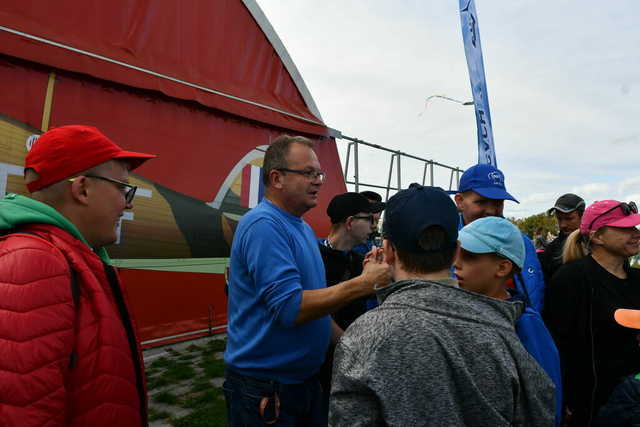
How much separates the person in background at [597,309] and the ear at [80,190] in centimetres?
274

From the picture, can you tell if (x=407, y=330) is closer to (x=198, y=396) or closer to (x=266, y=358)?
(x=266, y=358)

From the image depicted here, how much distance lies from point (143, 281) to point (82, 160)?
11.0 feet

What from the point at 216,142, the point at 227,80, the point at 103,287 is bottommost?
the point at 103,287

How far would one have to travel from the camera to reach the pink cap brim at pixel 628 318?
2086mm

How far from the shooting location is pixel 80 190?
137cm

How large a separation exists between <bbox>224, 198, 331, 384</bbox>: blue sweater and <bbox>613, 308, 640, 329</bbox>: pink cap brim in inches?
64.0

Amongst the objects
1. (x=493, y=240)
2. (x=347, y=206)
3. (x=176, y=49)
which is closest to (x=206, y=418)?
(x=347, y=206)

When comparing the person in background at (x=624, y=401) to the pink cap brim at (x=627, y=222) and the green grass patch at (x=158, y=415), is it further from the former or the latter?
the green grass patch at (x=158, y=415)

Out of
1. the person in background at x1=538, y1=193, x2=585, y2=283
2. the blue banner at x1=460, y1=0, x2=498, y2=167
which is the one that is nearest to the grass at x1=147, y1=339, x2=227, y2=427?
the person in background at x1=538, y1=193, x2=585, y2=283

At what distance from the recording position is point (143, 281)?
4348mm

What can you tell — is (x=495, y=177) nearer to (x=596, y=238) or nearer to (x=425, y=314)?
(x=596, y=238)

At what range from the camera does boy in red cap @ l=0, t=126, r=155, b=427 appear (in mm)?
992

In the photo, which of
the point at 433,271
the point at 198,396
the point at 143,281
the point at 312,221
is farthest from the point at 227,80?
the point at 433,271

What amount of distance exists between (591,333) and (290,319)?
198cm
